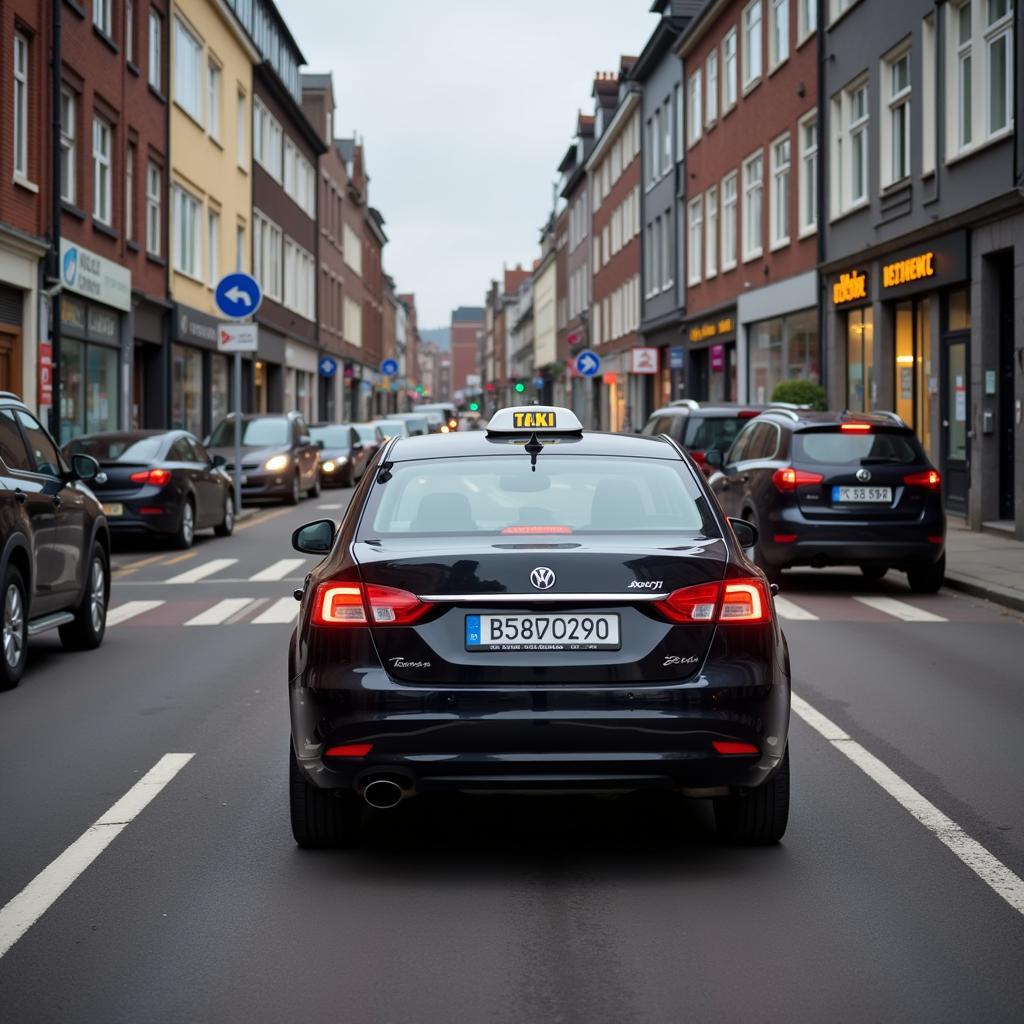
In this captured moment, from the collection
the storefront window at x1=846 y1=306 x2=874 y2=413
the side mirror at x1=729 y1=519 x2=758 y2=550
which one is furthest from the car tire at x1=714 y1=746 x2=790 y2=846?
the storefront window at x1=846 y1=306 x2=874 y2=413

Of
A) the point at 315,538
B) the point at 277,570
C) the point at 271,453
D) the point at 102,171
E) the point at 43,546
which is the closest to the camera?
the point at 315,538

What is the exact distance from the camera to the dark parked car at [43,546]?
380 inches

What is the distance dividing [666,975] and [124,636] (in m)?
8.61

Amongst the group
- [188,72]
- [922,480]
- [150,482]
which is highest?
[188,72]

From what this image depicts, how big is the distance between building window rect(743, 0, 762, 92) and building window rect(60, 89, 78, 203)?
1489 cm

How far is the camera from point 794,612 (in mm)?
13586

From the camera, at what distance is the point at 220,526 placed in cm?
2262

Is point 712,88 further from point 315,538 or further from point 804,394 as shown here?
point 315,538

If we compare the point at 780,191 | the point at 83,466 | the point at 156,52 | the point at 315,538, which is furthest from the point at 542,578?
the point at 156,52

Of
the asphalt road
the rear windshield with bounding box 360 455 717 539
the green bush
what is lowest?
the asphalt road

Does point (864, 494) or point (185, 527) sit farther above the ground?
point (864, 494)

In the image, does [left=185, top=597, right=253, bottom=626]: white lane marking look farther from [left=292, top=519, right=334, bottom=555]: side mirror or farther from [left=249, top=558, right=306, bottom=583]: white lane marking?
[left=292, top=519, right=334, bottom=555]: side mirror

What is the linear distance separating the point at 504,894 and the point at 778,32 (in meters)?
30.6

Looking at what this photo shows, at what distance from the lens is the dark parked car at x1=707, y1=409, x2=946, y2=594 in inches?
577
